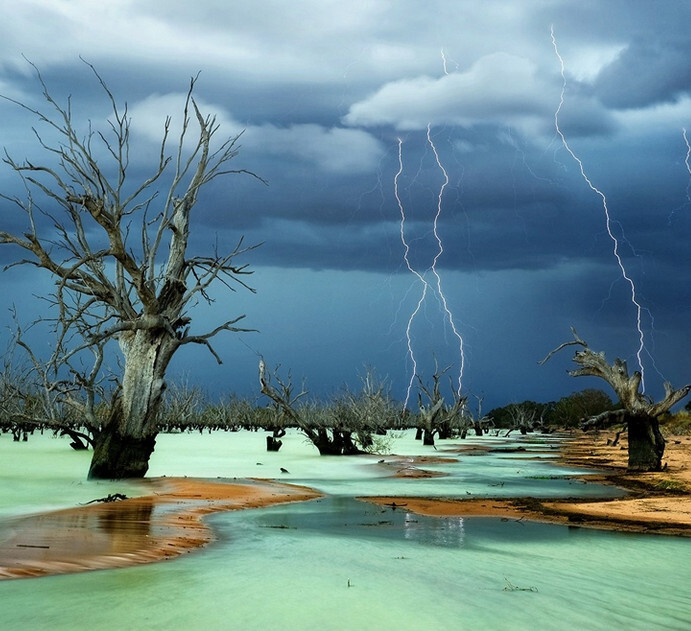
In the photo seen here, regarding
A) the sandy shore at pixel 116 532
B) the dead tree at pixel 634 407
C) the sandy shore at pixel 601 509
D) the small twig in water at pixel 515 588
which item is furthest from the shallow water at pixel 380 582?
the dead tree at pixel 634 407

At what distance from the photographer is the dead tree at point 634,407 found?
20.0 meters

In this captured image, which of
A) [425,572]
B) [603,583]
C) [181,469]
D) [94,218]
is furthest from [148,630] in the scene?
[181,469]

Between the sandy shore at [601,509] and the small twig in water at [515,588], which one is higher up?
the sandy shore at [601,509]

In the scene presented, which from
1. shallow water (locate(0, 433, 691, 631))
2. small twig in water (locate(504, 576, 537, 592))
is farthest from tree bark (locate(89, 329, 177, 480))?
small twig in water (locate(504, 576, 537, 592))

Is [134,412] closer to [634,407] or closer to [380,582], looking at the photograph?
[380,582]

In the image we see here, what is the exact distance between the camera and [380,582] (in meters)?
6.06

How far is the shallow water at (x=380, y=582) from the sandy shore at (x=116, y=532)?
1.03 feet

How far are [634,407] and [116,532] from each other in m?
16.1

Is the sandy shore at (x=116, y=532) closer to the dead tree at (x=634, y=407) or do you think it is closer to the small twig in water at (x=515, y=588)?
the small twig in water at (x=515, y=588)

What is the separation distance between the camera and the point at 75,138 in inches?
544

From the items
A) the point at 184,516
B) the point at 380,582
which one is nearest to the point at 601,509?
the point at 184,516

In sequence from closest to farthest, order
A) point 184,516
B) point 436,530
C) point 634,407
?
point 436,530 → point 184,516 → point 634,407

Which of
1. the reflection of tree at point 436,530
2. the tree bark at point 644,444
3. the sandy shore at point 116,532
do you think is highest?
the tree bark at point 644,444

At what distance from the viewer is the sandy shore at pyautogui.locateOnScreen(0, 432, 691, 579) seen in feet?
21.7
